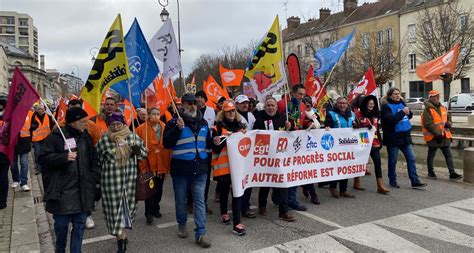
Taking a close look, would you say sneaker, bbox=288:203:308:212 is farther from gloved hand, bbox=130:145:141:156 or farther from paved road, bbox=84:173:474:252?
gloved hand, bbox=130:145:141:156

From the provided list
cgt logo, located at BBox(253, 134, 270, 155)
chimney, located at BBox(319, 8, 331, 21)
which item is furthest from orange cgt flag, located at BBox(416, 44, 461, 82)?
chimney, located at BBox(319, 8, 331, 21)

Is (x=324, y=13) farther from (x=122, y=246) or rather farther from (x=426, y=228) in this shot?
(x=122, y=246)

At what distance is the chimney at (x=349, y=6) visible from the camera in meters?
49.9

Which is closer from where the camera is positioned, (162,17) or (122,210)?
(122,210)

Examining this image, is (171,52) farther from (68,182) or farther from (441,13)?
(441,13)

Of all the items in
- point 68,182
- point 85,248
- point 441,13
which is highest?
point 441,13

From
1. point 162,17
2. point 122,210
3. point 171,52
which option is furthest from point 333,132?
point 162,17

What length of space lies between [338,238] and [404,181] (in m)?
3.78

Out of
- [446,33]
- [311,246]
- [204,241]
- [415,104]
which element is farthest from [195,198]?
[415,104]

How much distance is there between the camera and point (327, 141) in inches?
263

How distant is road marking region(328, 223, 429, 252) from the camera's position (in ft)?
15.2

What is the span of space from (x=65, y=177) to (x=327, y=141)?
424 cm

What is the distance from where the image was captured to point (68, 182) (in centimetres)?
396

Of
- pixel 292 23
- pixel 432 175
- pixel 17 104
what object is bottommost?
pixel 432 175
